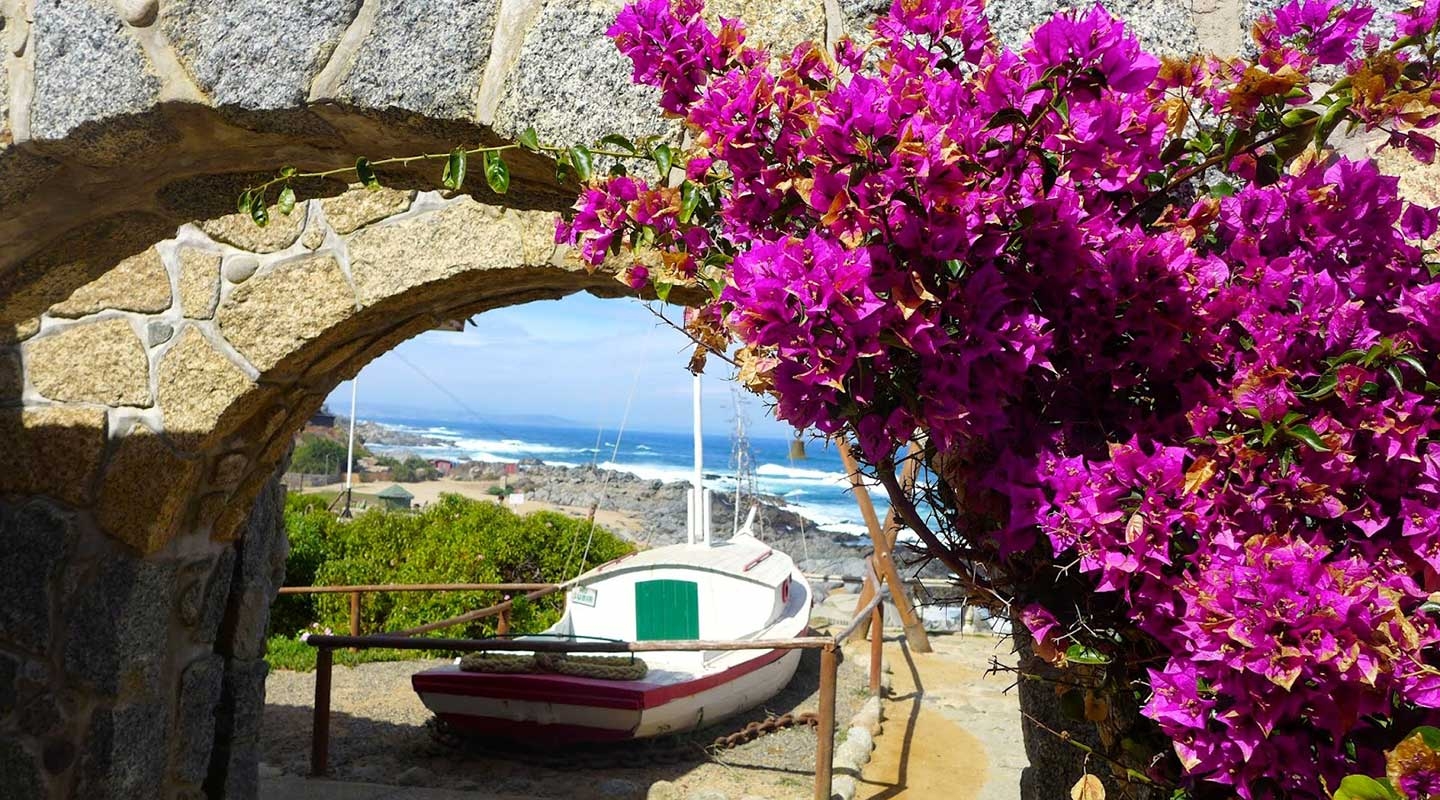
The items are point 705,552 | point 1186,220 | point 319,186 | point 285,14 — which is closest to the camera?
point 1186,220

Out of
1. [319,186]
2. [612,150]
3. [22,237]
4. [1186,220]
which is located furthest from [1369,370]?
[22,237]

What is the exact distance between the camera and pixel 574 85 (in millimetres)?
1537

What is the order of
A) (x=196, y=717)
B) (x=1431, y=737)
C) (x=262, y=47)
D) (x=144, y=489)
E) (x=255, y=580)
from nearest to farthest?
(x=1431, y=737)
(x=262, y=47)
(x=144, y=489)
(x=196, y=717)
(x=255, y=580)

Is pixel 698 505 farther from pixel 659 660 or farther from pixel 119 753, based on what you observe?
pixel 119 753

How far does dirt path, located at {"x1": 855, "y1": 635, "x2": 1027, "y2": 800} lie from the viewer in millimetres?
6137

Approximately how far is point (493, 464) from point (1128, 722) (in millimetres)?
52738

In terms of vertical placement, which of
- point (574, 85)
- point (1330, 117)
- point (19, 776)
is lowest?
point (19, 776)

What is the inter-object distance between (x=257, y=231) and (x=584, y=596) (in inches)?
258

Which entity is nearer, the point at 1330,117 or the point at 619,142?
the point at 1330,117

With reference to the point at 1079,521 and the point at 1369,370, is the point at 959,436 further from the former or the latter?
the point at 1369,370

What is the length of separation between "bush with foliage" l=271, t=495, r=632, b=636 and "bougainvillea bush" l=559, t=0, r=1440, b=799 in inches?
323

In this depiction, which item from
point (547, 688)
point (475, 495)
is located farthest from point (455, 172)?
point (475, 495)

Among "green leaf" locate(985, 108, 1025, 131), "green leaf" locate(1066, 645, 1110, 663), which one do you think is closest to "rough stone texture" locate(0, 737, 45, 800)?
"green leaf" locate(1066, 645, 1110, 663)

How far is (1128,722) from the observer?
3.48 feet
